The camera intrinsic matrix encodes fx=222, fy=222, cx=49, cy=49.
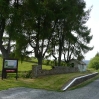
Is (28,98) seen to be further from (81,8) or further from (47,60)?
(47,60)

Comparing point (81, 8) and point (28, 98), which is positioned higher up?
point (81, 8)

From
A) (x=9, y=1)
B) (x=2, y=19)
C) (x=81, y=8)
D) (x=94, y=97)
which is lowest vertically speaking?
(x=94, y=97)

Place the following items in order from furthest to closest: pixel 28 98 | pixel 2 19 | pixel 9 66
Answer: pixel 2 19
pixel 9 66
pixel 28 98

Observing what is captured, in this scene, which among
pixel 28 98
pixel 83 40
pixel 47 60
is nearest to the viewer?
pixel 28 98

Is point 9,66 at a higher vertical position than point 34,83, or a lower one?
higher

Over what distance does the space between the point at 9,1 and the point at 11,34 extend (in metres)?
2.85

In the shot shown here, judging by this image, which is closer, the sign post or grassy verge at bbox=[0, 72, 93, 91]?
grassy verge at bbox=[0, 72, 93, 91]

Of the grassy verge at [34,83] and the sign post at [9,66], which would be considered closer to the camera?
the grassy verge at [34,83]

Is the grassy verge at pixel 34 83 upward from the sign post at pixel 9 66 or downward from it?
downward

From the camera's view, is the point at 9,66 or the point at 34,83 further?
the point at 9,66

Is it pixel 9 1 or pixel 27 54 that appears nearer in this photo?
pixel 9 1

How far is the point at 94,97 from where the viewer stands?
1177 centimetres

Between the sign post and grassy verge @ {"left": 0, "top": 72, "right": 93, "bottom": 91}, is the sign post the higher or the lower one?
the higher one

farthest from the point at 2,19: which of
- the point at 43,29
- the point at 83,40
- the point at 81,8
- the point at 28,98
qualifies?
the point at 83,40
